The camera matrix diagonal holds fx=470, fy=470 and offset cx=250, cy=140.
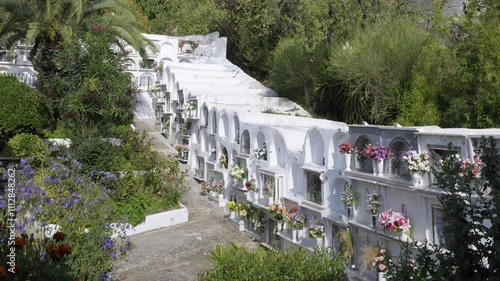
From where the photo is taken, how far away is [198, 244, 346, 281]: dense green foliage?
577cm

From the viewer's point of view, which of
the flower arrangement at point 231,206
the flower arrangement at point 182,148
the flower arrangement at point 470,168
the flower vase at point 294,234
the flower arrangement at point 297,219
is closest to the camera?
the flower arrangement at point 470,168

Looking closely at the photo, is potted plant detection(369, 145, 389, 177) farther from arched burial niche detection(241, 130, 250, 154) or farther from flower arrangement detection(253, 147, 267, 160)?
arched burial niche detection(241, 130, 250, 154)

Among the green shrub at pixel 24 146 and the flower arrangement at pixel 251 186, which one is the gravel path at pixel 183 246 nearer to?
the flower arrangement at pixel 251 186

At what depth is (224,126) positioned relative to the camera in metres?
13.6

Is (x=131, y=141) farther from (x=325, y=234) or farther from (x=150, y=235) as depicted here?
(x=325, y=234)

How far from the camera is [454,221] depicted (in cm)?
321

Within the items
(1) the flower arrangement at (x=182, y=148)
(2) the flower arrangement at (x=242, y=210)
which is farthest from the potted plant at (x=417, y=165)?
(1) the flower arrangement at (x=182, y=148)

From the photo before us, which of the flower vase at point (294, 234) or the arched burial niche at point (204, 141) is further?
the arched burial niche at point (204, 141)

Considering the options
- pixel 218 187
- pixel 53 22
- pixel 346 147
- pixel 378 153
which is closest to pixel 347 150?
pixel 346 147

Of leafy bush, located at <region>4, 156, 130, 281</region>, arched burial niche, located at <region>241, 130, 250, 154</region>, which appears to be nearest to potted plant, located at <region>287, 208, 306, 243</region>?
arched burial niche, located at <region>241, 130, 250, 154</region>

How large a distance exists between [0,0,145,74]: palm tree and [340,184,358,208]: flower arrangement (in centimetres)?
957

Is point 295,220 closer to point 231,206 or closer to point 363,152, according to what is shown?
point 363,152

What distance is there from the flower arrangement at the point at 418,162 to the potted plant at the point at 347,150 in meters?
1.32

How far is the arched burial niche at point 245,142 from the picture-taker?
11876 mm
